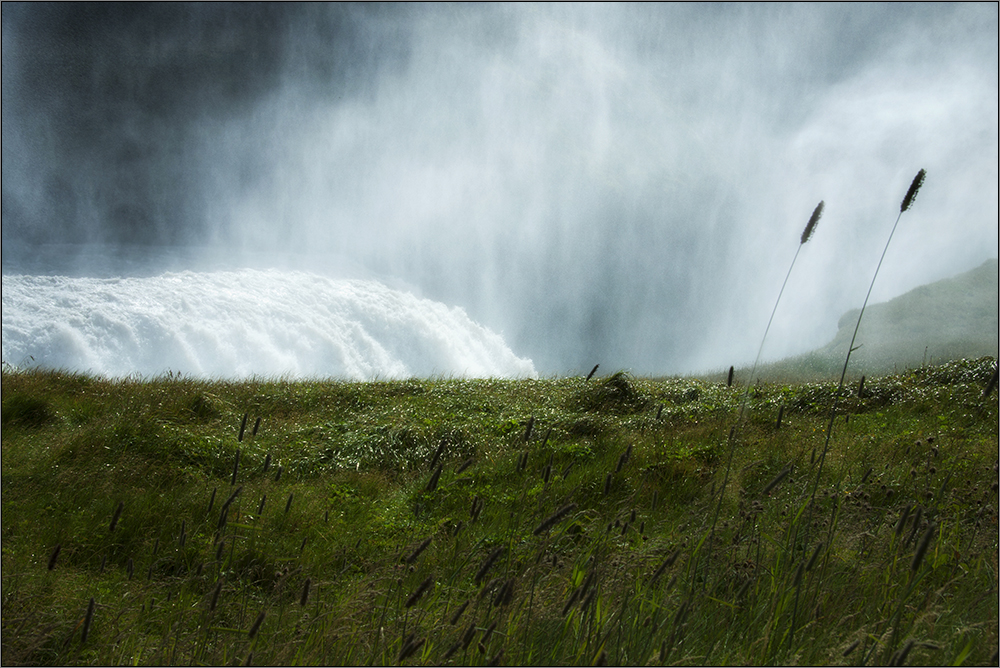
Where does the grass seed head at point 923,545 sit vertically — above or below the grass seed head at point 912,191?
below

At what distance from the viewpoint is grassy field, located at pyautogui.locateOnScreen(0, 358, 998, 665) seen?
2541 mm

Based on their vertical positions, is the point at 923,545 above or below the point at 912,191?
below

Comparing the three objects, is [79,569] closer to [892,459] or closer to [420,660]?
[420,660]

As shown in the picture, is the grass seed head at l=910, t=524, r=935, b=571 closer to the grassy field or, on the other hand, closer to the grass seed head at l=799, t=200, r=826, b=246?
the grassy field

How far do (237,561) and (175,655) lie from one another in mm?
2872

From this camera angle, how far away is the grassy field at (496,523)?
2.54m

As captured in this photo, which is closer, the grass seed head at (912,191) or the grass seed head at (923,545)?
the grass seed head at (923,545)

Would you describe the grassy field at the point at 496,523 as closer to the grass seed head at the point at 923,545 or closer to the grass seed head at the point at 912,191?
the grass seed head at the point at 923,545

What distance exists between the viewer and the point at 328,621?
2.66 metres

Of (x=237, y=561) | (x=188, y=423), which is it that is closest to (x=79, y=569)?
(x=237, y=561)

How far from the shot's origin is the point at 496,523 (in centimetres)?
604

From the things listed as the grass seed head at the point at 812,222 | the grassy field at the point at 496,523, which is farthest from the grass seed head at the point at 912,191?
the grassy field at the point at 496,523

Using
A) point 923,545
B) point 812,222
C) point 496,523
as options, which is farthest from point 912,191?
point 496,523

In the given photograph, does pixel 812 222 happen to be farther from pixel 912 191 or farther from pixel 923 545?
pixel 923 545
